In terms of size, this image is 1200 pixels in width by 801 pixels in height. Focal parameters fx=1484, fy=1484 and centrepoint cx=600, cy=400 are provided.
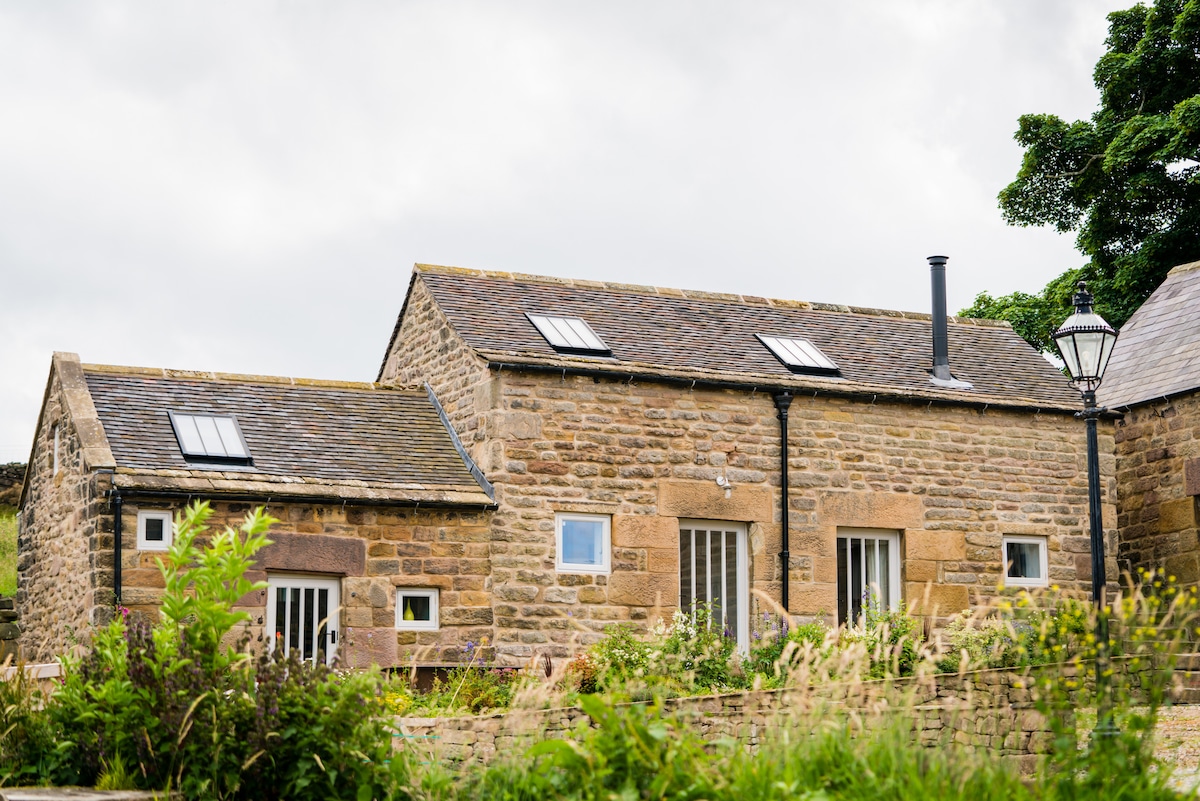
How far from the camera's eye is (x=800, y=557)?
16984 mm

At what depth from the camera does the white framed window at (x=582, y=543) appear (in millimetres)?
15953

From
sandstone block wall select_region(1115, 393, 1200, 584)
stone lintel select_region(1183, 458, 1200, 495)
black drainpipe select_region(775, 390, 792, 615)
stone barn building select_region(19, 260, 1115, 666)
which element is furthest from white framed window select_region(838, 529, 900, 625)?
stone lintel select_region(1183, 458, 1200, 495)

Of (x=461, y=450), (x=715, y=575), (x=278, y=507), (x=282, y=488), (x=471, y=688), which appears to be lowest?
(x=471, y=688)

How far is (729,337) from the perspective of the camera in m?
18.5

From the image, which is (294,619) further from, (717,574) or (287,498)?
(717,574)

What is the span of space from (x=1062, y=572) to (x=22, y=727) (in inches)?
531

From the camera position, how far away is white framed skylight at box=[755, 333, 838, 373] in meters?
18.0

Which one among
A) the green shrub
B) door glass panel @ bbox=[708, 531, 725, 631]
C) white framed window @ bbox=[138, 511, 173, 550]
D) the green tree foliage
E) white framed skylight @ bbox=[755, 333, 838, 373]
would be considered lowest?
the green shrub

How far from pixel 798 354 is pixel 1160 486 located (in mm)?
5064

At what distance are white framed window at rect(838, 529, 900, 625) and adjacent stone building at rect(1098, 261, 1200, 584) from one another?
3715 millimetres

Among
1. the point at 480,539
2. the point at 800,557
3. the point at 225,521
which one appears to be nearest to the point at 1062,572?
the point at 800,557

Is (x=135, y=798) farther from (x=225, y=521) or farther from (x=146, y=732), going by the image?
(x=225, y=521)

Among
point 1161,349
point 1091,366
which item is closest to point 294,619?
point 1091,366

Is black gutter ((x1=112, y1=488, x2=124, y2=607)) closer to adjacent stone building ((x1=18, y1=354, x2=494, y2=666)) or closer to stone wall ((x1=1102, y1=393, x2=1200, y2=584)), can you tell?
adjacent stone building ((x1=18, y1=354, x2=494, y2=666))
